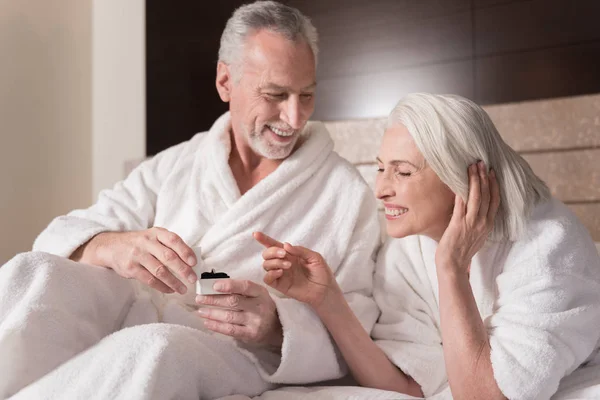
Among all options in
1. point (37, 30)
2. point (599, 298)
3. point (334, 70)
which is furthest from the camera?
point (37, 30)

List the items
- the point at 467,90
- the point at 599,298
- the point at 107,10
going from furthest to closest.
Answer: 1. the point at 107,10
2. the point at 467,90
3. the point at 599,298

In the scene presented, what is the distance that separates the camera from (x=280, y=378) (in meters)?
1.57

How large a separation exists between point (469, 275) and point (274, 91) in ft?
2.32

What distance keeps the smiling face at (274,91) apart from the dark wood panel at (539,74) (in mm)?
706

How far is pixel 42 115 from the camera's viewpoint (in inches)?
122

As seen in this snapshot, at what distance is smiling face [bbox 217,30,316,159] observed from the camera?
1863 mm

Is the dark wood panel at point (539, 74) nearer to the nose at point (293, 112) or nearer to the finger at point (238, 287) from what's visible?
the nose at point (293, 112)

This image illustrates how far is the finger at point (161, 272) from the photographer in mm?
1577

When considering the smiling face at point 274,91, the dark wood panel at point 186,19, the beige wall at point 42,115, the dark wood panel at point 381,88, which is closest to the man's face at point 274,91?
the smiling face at point 274,91

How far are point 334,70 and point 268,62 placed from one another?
2.59 ft

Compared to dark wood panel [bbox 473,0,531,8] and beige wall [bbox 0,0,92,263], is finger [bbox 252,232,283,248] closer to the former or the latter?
dark wood panel [bbox 473,0,531,8]

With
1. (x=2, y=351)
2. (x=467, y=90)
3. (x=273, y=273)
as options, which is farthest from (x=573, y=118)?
(x=2, y=351)

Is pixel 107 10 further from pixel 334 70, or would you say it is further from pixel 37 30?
pixel 334 70

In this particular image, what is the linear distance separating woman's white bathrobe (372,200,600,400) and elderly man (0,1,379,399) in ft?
0.47
